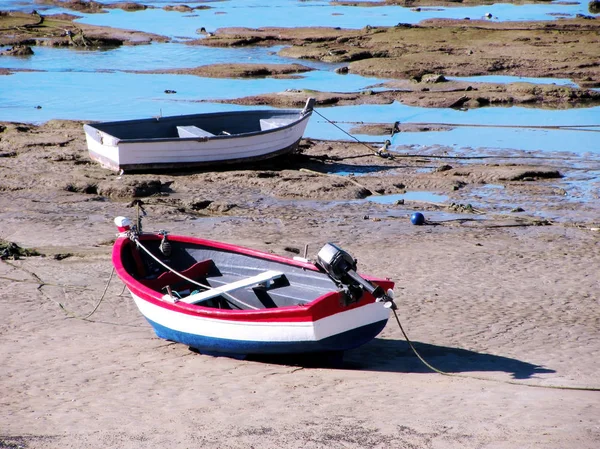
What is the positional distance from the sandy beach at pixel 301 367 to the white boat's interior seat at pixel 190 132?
1052mm

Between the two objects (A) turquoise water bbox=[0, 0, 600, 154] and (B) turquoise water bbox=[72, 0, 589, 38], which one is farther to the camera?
(B) turquoise water bbox=[72, 0, 589, 38]

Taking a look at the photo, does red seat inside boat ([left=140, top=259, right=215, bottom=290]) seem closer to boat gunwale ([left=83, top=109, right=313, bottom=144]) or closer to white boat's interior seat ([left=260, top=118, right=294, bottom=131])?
boat gunwale ([left=83, top=109, right=313, bottom=144])

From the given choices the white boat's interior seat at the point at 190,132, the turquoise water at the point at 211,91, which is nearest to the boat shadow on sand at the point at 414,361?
the white boat's interior seat at the point at 190,132

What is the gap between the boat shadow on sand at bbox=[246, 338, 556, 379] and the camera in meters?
8.12

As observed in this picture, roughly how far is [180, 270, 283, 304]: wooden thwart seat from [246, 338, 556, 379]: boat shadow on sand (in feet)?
2.55

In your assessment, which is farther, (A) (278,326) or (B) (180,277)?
(B) (180,277)

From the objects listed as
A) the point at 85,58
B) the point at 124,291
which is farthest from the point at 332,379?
the point at 85,58

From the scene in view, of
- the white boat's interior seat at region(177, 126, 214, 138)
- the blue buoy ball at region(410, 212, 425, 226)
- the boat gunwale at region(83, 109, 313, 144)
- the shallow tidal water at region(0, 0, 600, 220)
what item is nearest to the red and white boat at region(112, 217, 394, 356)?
the blue buoy ball at region(410, 212, 425, 226)

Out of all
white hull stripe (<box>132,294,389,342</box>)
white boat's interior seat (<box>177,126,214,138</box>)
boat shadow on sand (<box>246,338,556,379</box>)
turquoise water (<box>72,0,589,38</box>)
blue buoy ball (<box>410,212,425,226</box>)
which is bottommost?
boat shadow on sand (<box>246,338,556,379</box>)

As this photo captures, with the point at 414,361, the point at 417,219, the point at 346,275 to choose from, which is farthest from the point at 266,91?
the point at 346,275

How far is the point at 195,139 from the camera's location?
1627 cm

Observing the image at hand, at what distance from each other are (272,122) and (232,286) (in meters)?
9.87

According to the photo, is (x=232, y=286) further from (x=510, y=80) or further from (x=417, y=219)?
(x=510, y=80)

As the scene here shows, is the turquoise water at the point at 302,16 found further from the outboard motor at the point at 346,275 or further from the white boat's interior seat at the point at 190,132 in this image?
the outboard motor at the point at 346,275
